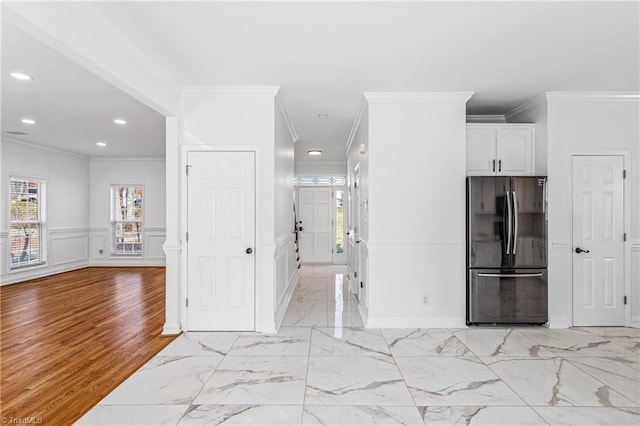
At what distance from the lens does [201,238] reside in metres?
Result: 3.71

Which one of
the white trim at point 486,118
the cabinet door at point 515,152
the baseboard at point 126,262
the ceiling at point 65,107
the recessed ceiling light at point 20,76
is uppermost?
the ceiling at point 65,107

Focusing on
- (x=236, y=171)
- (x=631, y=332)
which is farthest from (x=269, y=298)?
(x=631, y=332)

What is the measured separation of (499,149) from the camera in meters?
4.01

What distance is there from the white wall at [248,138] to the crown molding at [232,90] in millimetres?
13

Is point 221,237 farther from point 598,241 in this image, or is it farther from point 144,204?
point 144,204

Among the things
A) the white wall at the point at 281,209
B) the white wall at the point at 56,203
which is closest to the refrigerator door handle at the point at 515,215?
the white wall at the point at 281,209

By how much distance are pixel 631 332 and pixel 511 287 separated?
135 cm

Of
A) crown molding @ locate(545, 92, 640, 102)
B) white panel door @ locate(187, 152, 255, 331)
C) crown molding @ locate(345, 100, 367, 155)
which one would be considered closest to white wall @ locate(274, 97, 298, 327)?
white panel door @ locate(187, 152, 255, 331)

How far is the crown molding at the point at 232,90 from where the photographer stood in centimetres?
362

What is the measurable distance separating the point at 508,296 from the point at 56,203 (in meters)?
8.43

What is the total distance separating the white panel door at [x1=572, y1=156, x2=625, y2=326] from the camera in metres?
3.83

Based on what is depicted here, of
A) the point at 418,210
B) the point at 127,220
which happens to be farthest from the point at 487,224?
the point at 127,220

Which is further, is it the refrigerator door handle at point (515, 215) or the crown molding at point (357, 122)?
the crown molding at point (357, 122)

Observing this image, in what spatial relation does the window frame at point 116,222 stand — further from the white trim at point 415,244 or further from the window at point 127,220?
the white trim at point 415,244
